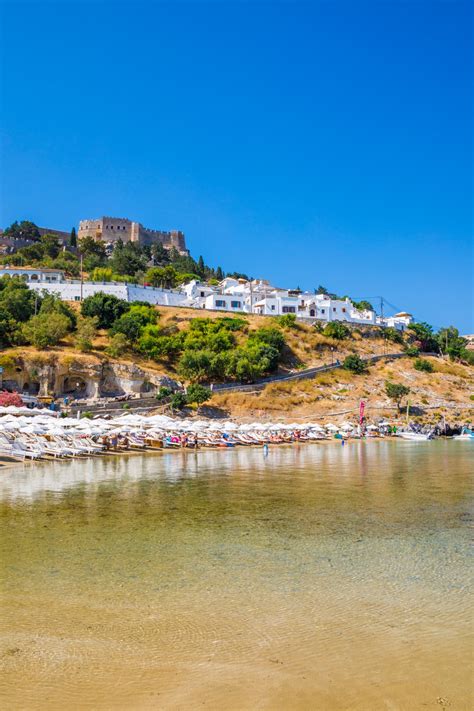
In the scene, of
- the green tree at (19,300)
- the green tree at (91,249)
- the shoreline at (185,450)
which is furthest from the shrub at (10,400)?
the green tree at (91,249)

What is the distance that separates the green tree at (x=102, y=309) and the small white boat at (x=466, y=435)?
38.7m

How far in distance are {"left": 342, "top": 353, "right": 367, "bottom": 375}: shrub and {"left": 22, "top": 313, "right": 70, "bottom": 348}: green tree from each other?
31849mm

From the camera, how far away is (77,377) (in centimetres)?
5125

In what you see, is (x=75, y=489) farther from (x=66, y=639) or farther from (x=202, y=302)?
(x=202, y=302)

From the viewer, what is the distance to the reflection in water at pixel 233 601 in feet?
19.5

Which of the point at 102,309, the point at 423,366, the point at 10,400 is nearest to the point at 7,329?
the point at 102,309

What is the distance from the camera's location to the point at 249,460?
30016 millimetres

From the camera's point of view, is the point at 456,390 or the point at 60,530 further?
the point at 456,390

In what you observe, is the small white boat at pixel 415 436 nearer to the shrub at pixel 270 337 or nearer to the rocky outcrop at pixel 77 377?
the shrub at pixel 270 337

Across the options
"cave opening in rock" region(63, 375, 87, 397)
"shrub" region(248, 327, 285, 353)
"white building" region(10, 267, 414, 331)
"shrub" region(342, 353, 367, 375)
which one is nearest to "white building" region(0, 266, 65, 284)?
"white building" region(10, 267, 414, 331)

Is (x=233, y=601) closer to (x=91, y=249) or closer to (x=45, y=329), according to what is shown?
(x=45, y=329)

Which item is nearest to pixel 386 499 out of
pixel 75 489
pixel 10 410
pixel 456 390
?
pixel 75 489

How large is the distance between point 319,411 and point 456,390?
803 inches

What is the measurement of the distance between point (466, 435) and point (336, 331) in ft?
82.0
